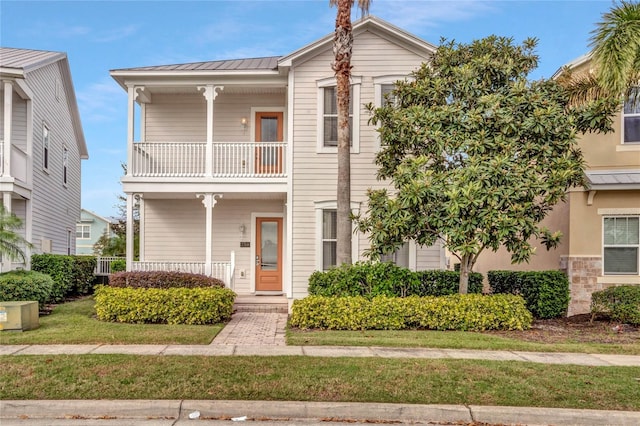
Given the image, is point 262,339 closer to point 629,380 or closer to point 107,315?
point 107,315

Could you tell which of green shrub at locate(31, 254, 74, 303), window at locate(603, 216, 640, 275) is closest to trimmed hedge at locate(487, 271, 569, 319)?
window at locate(603, 216, 640, 275)

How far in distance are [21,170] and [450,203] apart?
39.6 ft

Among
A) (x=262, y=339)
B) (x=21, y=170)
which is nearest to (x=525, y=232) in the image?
(x=262, y=339)

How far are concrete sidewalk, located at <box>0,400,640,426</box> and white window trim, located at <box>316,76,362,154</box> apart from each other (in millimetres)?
9519

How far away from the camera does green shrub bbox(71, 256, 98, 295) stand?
621 inches

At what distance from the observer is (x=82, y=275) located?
53.3 ft

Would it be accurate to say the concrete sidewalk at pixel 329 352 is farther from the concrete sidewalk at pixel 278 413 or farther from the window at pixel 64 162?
the window at pixel 64 162

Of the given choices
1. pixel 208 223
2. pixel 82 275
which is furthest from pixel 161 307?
pixel 82 275

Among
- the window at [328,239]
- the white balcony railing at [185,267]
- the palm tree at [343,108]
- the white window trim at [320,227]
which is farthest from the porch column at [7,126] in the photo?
the palm tree at [343,108]

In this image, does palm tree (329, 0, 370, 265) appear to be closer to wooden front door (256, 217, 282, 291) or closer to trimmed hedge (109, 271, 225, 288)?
trimmed hedge (109, 271, 225, 288)

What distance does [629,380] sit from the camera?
6707 mm

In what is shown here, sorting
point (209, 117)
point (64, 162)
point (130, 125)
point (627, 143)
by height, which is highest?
point (209, 117)

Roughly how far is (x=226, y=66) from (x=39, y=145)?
6690mm

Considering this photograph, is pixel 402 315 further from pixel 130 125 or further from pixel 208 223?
pixel 130 125
